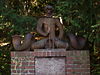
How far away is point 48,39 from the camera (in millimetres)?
4352

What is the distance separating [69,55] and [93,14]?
1.01 metres

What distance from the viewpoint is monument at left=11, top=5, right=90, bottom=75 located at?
4.30 m

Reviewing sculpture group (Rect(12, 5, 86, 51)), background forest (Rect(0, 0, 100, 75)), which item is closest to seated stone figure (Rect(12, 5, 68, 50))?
sculpture group (Rect(12, 5, 86, 51))

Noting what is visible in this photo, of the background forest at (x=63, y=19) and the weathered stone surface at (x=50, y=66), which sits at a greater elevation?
the background forest at (x=63, y=19)

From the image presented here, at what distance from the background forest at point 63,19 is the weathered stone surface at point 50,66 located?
0.67 m

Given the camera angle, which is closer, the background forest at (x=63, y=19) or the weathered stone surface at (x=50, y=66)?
the background forest at (x=63, y=19)

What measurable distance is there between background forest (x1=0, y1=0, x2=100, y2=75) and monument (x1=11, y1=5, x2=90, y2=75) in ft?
0.84

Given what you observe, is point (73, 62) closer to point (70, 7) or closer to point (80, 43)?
point (80, 43)

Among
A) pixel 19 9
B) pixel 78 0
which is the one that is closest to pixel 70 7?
pixel 78 0

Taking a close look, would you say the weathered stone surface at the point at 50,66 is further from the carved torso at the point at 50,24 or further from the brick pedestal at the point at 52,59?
the carved torso at the point at 50,24

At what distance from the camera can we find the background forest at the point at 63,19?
371cm

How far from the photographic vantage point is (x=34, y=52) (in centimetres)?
431

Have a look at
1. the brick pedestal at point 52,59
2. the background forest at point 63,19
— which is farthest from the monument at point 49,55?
the background forest at point 63,19

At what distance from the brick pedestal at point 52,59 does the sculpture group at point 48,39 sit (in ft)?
0.31
